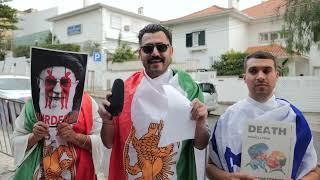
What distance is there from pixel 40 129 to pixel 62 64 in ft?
1.37

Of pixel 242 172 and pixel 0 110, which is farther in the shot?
pixel 0 110

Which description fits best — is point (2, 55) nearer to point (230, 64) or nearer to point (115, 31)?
point (115, 31)

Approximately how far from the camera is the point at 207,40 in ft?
99.3

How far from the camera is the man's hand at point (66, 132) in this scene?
250 centimetres

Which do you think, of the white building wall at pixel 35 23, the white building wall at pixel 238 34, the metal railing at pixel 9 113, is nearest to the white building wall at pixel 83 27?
the white building wall at pixel 35 23

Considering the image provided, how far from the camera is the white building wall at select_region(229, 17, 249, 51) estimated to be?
97.0ft

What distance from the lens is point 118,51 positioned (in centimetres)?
3064

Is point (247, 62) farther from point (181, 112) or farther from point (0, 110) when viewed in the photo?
point (0, 110)

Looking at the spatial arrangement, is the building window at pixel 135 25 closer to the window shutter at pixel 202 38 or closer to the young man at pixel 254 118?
the window shutter at pixel 202 38

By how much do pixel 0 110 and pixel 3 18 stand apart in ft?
85.6

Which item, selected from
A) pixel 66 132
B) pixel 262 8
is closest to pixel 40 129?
pixel 66 132

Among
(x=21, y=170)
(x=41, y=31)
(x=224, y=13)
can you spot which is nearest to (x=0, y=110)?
(x=21, y=170)

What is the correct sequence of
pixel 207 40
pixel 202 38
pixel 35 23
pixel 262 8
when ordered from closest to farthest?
pixel 207 40 → pixel 202 38 → pixel 262 8 → pixel 35 23

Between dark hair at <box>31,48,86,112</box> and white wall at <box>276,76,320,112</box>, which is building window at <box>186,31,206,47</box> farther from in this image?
dark hair at <box>31,48,86,112</box>
